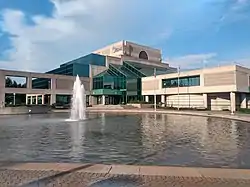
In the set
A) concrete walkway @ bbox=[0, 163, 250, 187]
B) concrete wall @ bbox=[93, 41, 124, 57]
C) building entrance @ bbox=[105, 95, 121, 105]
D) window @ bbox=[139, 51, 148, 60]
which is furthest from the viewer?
window @ bbox=[139, 51, 148, 60]

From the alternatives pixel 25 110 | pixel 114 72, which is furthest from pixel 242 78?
pixel 25 110

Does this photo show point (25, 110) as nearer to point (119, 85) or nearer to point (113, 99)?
point (119, 85)

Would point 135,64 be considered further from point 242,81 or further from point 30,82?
point 242,81

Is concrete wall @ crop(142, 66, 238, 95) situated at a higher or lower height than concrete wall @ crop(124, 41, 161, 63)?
lower

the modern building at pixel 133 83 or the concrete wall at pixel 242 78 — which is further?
the modern building at pixel 133 83

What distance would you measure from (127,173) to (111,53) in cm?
10061

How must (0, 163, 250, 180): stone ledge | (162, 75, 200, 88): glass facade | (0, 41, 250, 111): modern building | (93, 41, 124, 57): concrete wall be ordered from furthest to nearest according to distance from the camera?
(93, 41, 124, 57): concrete wall, (162, 75, 200, 88): glass facade, (0, 41, 250, 111): modern building, (0, 163, 250, 180): stone ledge

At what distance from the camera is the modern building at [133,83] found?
2578 inches

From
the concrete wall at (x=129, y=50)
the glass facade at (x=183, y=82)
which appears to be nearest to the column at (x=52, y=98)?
the concrete wall at (x=129, y=50)

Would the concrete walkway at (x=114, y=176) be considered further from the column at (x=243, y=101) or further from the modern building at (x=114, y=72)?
the modern building at (x=114, y=72)

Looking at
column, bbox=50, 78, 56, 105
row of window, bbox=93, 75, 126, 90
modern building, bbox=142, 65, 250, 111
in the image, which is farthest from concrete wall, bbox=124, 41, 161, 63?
column, bbox=50, 78, 56, 105

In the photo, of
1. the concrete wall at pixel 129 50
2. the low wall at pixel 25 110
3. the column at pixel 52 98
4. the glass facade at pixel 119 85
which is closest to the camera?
the low wall at pixel 25 110

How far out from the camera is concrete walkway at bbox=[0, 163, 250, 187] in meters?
7.08

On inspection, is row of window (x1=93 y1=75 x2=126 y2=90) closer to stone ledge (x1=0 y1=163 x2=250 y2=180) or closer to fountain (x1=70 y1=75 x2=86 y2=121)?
fountain (x1=70 y1=75 x2=86 y2=121)
